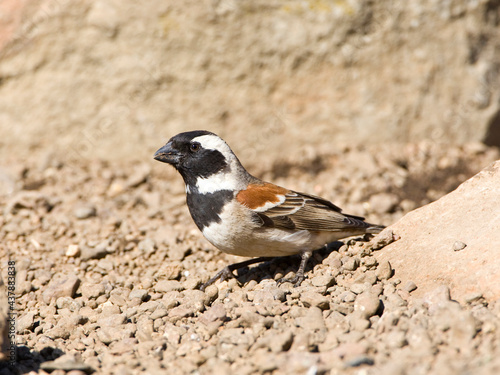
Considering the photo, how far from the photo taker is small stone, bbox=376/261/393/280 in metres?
5.20

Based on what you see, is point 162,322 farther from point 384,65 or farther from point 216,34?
point 384,65

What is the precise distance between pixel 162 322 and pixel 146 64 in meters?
4.72

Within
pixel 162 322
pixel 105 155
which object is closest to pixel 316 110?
pixel 105 155

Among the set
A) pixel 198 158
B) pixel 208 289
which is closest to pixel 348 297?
pixel 208 289

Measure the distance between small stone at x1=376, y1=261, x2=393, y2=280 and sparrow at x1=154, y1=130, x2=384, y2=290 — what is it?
79 centimetres

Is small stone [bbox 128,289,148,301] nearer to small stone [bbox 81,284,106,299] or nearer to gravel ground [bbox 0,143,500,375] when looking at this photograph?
gravel ground [bbox 0,143,500,375]

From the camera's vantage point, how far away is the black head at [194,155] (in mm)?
6129

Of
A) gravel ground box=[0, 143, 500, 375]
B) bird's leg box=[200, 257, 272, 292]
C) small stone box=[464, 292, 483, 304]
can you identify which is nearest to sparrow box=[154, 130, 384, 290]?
bird's leg box=[200, 257, 272, 292]

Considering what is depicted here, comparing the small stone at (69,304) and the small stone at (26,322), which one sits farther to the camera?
the small stone at (69,304)

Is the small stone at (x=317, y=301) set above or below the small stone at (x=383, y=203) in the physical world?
above

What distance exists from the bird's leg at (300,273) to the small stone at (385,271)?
2.59 ft

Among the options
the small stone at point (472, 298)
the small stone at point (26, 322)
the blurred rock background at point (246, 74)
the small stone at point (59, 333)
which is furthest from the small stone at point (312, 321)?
the blurred rock background at point (246, 74)

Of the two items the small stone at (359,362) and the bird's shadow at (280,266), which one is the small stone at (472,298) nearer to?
the small stone at (359,362)

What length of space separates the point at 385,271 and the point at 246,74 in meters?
4.45
